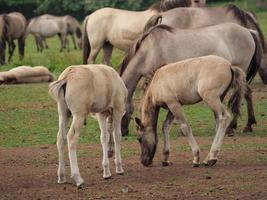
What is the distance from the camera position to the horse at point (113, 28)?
21141 mm

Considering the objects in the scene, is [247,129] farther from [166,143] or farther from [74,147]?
[74,147]

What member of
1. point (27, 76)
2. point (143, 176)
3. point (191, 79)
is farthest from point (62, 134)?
point (27, 76)

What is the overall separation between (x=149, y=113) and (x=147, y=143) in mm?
394

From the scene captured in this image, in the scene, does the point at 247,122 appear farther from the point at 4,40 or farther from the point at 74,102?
the point at 4,40

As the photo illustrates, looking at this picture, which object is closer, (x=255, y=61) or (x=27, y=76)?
(x=255, y=61)

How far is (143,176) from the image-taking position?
1110cm

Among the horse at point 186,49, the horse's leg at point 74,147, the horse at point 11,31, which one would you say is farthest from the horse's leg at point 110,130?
the horse at point 11,31

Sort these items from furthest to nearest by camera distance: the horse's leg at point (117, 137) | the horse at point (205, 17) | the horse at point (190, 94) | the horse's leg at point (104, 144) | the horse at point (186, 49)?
the horse at point (205, 17) < the horse at point (186, 49) < the horse at point (190, 94) < the horse's leg at point (117, 137) < the horse's leg at point (104, 144)

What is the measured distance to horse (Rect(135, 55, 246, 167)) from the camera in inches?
461

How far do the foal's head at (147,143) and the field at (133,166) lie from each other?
0.13 metres

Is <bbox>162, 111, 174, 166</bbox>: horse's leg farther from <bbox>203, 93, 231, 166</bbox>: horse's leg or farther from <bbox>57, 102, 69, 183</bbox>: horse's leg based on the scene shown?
<bbox>57, 102, 69, 183</bbox>: horse's leg

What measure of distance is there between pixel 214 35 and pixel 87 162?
A: 4097mm

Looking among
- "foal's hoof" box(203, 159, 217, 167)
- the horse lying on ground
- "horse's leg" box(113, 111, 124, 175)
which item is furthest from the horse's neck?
the horse lying on ground

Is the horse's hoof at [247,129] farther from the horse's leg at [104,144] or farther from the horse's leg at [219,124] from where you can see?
the horse's leg at [104,144]
